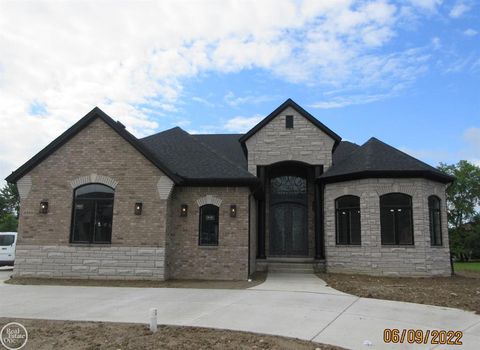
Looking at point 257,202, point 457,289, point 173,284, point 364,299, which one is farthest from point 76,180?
point 457,289

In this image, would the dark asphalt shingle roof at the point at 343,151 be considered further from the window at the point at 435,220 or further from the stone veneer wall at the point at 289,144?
the window at the point at 435,220

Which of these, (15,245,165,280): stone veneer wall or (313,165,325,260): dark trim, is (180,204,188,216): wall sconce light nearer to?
(15,245,165,280): stone veneer wall

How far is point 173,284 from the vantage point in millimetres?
12789

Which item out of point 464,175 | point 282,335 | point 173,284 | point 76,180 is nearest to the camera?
point 282,335

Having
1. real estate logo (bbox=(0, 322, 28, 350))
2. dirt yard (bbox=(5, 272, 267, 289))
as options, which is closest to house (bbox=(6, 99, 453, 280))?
dirt yard (bbox=(5, 272, 267, 289))

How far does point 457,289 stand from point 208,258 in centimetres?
786

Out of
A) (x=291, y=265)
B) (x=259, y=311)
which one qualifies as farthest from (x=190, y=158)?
(x=259, y=311)

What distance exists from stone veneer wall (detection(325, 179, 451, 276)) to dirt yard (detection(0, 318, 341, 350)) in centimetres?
1011

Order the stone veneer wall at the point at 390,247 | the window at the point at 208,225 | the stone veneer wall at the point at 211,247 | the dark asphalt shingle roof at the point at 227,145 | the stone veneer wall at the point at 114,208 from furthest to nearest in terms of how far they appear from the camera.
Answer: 1. the dark asphalt shingle roof at the point at 227,145
2. the stone veneer wall at the point at 390,247
3. the window at the point at 208,225
4. the stone veneer wall at the point at 211,247
5. the stone veneer wall at the point at 114,208

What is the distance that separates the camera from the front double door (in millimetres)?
19078

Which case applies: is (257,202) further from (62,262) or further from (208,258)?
(62,262)

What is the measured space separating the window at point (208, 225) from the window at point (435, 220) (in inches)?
328

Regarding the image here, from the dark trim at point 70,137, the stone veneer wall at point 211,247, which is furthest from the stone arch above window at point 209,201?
the dark trim at point 70,137

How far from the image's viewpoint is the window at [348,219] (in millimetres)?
16125
